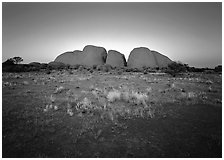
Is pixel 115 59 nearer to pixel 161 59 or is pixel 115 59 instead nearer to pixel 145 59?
pixel 145 59

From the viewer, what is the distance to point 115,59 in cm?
5941

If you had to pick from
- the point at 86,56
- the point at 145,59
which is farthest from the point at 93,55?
the point at 145,59

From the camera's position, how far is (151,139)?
4289mm

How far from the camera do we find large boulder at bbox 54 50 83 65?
65050 millimetres

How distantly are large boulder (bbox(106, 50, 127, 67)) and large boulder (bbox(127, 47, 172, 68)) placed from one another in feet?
9.15

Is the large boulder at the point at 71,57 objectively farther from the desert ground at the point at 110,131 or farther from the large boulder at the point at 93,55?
the desert ground at the point at 110,131

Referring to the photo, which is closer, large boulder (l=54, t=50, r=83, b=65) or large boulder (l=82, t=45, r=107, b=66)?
large boulder (l=82, t=45, r=107, b=66)

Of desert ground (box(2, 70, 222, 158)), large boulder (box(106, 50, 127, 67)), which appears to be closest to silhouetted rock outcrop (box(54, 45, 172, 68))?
large boulder (box(106, 50, 127, 67))

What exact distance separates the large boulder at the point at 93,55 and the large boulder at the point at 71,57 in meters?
2.80

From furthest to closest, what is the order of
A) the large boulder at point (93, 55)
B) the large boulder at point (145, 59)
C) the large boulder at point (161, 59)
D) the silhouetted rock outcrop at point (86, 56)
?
the silhouetted rock outcrop at point (86, 56)
the large boulder at point (93, 55)
the large boulder at point (161, 59)
the large boulder at point (145, 59)

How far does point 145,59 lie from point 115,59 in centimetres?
1117

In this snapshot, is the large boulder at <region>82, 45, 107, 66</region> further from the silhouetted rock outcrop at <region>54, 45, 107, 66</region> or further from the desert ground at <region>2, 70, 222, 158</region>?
the desert ground at <region>2, 70, 222, 158</region>

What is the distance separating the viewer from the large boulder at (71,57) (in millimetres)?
65050

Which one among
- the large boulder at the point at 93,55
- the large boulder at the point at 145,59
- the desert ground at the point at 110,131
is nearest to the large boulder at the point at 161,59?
the large boulder at the point at 145,59
